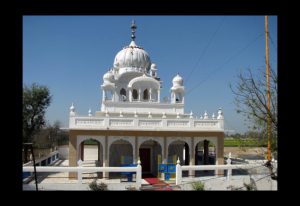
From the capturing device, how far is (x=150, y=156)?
15.8 meters

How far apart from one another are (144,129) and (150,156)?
2.26 meters

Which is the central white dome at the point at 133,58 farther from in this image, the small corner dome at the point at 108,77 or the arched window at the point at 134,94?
the arched window at the point at 134,94

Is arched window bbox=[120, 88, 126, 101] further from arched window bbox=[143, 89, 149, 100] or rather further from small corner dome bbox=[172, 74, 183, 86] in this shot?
small corner dome bbox=[172, 74, 183, 86]

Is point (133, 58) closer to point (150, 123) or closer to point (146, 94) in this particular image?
point (146, 94)

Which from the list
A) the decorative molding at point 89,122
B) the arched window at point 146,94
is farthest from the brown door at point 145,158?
the arched window at point 146,94

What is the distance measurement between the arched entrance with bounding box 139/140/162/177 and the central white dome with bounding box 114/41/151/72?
21.1ft

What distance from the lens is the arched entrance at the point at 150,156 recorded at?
1538 cm

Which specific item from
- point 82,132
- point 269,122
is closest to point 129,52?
point 82,132

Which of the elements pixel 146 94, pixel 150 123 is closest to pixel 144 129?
pixel 150 123
